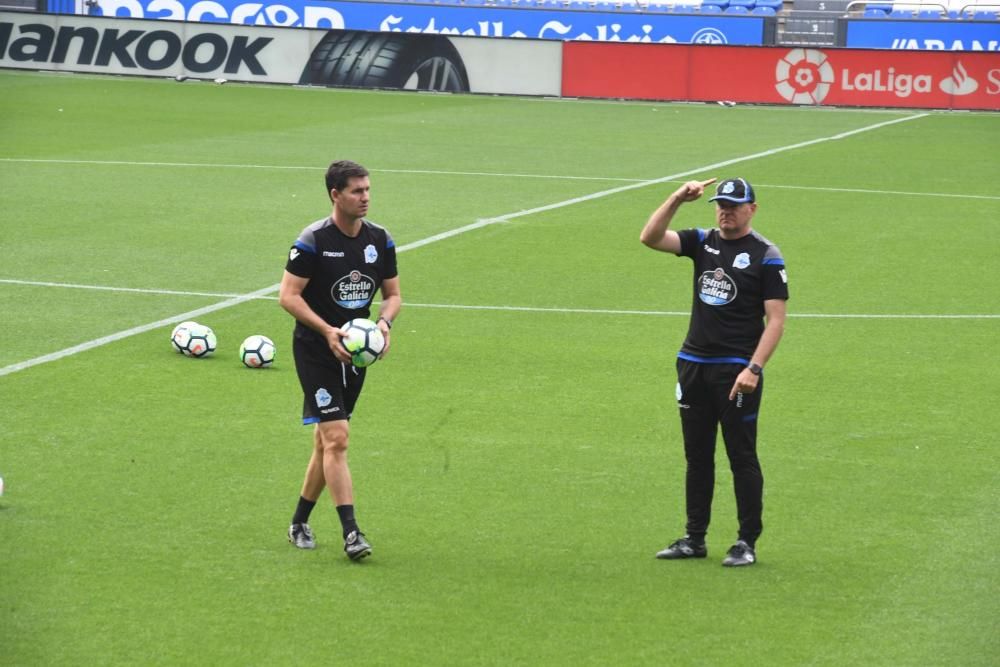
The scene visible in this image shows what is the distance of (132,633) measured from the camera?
23.8 feet

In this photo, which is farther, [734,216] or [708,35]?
[708,35]

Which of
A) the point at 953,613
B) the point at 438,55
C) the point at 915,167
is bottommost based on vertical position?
the point at 953,613

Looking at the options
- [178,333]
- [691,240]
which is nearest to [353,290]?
[691,240]

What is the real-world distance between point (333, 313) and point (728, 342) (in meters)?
2.17

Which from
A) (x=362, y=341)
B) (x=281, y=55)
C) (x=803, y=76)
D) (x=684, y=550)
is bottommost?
(x=684, y=550)

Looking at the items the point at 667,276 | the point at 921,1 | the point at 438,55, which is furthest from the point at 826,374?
the point at 921,1

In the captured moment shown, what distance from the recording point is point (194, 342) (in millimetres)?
13469

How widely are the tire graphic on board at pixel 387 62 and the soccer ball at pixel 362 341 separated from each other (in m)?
34.2

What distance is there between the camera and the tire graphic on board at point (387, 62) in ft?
137

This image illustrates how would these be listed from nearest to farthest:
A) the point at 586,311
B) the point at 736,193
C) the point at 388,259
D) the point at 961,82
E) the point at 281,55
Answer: the point at 736,193, the point at 388,259, the point at 586,311, the point at 961,82, the point at 281,55

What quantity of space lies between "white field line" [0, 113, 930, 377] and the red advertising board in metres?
2.13

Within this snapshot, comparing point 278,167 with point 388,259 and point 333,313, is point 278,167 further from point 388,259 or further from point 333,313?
point 333,313

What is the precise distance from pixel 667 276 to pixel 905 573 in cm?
999

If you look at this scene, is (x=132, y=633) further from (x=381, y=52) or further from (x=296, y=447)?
(x=381, y=52)
